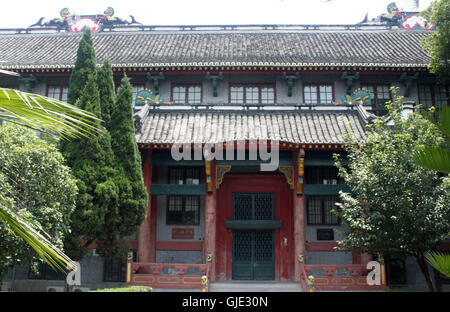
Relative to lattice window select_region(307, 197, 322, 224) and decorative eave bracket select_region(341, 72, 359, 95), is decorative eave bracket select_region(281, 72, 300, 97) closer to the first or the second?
decorative eave bracket select_region(341, 72, 359, 95)

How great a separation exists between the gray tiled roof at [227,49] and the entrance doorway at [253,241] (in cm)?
593

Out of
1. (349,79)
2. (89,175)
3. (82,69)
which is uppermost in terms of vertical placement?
(349,79)

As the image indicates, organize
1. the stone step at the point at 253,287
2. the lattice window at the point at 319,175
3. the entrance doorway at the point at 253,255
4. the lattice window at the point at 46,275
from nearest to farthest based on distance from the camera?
the stone step at the point at 253,287, the lattice window at the point at 46,275, the entrance doorway at the point at 253,255, the lattice window at the point at 319,175

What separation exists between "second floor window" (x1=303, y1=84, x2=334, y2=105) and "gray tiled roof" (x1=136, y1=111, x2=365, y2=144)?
2177 mm

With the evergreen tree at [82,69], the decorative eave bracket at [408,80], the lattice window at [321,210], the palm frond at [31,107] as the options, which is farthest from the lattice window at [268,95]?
the palm frond at [31,107]

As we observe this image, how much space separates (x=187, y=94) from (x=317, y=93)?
237 inches

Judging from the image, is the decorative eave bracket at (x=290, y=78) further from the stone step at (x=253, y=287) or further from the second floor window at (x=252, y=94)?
the stone step at (x=253, y=287)

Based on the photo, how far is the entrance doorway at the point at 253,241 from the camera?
15289mm

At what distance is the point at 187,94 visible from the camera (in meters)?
18.4

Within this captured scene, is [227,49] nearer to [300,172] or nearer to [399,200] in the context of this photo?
[300,172]

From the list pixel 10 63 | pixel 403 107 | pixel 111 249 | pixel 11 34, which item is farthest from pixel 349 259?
pixel 11 34

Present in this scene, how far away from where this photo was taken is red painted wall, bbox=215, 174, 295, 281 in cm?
1537

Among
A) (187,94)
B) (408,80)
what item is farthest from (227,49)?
(408,80)

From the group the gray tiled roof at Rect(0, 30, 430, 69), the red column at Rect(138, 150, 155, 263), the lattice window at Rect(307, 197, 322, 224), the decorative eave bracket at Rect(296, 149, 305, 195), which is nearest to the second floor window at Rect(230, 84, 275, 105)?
the gray tiled roof at Rect(0, 30, 430, 69)
